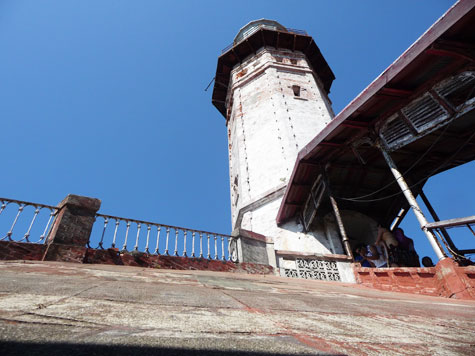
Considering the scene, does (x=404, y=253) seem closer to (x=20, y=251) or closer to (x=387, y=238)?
(x=387, y=238)

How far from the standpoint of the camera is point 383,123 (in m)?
5.98

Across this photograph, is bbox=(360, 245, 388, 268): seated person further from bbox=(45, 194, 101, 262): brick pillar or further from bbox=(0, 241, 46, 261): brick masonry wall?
bbox=(0, 241, 46, 261): brick masonry wall

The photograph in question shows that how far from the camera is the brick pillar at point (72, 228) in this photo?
462 centimetres

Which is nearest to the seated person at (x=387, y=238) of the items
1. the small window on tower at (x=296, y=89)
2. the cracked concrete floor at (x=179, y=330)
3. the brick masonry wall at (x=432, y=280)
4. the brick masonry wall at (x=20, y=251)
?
the brick masonry wall at (x=432, y=280)

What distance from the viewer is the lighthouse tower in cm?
1062

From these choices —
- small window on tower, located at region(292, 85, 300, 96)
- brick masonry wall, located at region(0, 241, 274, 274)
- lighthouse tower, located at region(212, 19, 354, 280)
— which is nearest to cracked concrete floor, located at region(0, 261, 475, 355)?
brick masonry wall, located at region(0, 241, 274, 274)

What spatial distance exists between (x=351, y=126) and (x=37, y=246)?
22.8ft

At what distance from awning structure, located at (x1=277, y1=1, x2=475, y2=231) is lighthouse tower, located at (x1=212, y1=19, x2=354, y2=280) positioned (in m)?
1.55

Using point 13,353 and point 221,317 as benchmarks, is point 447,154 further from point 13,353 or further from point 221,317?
point 13,353

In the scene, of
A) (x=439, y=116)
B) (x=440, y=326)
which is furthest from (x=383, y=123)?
(x=440, y=326)

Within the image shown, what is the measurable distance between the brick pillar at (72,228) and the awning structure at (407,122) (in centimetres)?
558

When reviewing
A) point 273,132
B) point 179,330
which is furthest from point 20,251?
point 273,132

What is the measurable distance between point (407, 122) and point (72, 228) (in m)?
7.29

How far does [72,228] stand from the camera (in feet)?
16.3
